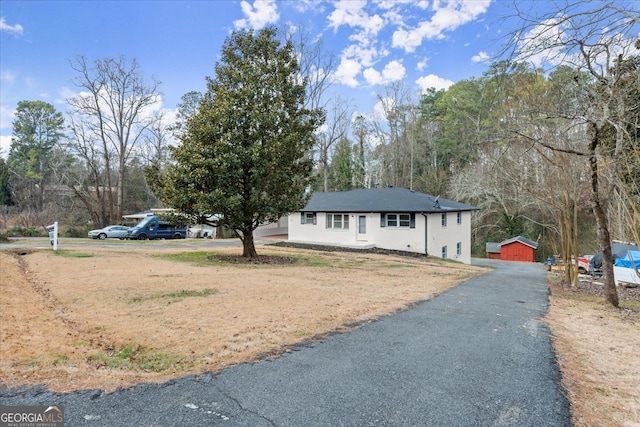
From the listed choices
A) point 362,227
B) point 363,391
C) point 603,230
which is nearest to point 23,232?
point 362,227

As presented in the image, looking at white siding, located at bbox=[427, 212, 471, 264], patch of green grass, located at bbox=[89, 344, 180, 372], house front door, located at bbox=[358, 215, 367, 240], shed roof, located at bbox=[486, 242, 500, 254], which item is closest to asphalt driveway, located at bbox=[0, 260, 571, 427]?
patch of green grass, located at bbox=[89, 344, 180, 372]

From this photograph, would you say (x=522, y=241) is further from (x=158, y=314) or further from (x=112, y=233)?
(x=112, y=233)

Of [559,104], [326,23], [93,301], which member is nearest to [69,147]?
[326,23]

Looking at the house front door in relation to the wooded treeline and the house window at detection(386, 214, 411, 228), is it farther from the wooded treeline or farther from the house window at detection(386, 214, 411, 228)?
the wooded treeline

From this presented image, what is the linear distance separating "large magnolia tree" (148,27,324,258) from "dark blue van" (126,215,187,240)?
14.1 m

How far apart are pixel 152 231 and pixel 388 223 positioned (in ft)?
56.3

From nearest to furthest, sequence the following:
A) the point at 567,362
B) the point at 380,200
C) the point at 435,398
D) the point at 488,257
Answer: the point at 435,398
the point at 567,362
the point at 380,200
the point at 488,257

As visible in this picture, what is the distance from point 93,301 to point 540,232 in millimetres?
34706

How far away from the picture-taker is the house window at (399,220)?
71.1ft

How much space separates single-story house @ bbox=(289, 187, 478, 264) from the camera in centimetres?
2138

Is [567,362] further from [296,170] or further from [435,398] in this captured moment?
[296,170]

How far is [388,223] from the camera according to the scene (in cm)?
2227

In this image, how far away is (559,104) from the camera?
30.9ft

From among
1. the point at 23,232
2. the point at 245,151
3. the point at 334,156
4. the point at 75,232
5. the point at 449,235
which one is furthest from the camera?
the point at 334,156
